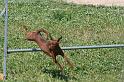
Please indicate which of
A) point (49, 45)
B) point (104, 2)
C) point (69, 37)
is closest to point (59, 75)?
point (49, 45)

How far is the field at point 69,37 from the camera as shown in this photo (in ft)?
17.6

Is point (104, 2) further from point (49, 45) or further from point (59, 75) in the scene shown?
point (49, 45)

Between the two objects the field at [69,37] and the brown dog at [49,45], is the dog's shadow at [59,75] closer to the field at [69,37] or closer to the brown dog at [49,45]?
the field at [69,37]

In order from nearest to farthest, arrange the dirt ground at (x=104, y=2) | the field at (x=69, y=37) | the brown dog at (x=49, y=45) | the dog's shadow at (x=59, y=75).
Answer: the brown dog at (x=49, y=45) < the dog's shadow at (x=59, y=75) < the field at (x=69, y=37) < the dirt ground at (x=104, y=2)

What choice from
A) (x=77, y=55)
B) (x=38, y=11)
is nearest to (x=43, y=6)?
(x=38, y=11)

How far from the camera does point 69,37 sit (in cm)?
711

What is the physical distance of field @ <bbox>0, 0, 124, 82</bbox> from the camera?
5.37 meters

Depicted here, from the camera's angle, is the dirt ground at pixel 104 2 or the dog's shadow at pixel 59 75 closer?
the dog's shadow at pixel 59 75

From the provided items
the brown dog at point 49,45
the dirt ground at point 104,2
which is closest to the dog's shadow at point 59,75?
the brown dog at point 49,45

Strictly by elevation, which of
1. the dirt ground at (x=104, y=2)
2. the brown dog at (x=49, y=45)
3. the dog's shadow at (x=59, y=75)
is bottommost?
the dirt ground at (x=104, y=2)

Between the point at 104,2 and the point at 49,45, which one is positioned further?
the point at 104,2

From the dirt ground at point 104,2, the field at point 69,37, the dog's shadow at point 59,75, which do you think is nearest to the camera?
the dog's shadow at point 59,75

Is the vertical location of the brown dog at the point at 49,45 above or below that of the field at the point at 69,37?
above

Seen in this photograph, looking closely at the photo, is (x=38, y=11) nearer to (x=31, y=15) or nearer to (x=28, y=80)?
(x=31, y=15)
